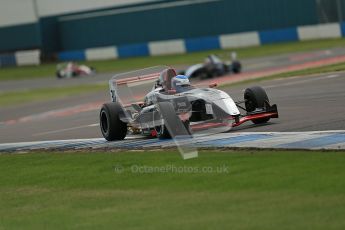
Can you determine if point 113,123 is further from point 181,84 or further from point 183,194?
point 183,194

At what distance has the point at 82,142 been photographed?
14961mm

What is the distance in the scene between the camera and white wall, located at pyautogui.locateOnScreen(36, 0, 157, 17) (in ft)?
167

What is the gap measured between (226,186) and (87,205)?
1381mm

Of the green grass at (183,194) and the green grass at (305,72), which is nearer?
the green grass at (183,194)

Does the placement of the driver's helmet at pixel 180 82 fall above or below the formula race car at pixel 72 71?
above

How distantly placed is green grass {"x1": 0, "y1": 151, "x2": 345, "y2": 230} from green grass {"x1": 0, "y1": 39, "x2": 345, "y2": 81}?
2695cm

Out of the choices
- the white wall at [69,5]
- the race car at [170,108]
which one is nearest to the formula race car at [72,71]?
the white wall at [69,5]

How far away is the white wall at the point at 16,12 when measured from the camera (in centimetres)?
5331

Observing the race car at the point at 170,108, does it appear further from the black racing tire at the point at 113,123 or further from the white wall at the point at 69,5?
the white wall at the point at 69,5

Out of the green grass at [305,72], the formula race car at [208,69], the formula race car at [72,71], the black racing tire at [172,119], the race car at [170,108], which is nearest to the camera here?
the black racing tire at [172,119]

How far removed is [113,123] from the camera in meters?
14.3

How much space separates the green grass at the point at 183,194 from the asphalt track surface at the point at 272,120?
2.56 meters

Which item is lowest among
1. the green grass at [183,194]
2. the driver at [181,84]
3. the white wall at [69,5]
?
the green grass at [183,194]

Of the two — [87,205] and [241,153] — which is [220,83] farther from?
[87,205]
